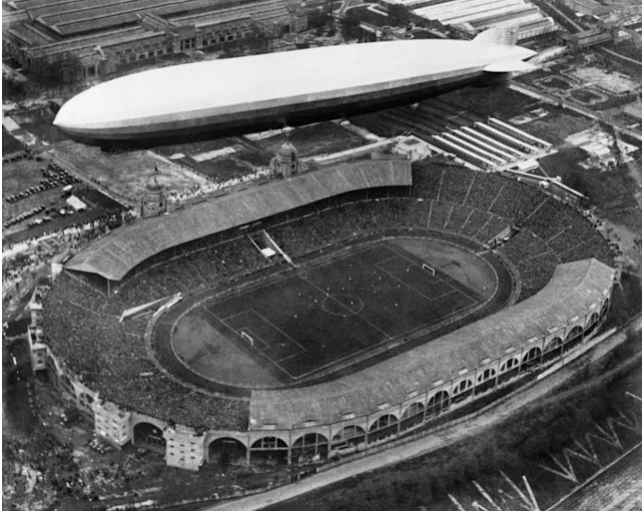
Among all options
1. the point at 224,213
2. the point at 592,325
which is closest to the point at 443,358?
the point at 592,325

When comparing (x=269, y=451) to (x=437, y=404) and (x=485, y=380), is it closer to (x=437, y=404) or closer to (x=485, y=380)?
(x=437, y=404)

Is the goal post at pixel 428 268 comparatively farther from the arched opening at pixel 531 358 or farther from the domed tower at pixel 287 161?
the domed tower at pixel 287 161

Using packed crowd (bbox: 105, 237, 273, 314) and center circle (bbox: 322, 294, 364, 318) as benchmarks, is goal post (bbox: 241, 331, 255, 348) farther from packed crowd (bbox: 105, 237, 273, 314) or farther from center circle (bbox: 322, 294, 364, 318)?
packed crowd (bbox: 105, 237, 273, 314)

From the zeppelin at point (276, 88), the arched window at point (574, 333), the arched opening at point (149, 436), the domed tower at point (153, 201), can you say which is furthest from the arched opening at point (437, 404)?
the domed tower at point (153, 201)

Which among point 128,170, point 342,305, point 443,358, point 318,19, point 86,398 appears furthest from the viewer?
point 318,19

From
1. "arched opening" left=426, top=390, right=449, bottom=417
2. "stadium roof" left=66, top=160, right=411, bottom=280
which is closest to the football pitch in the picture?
"stadium roof" left=66, top=160, right=411, bottom=280

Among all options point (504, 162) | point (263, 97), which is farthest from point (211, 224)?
point (504, 162)
